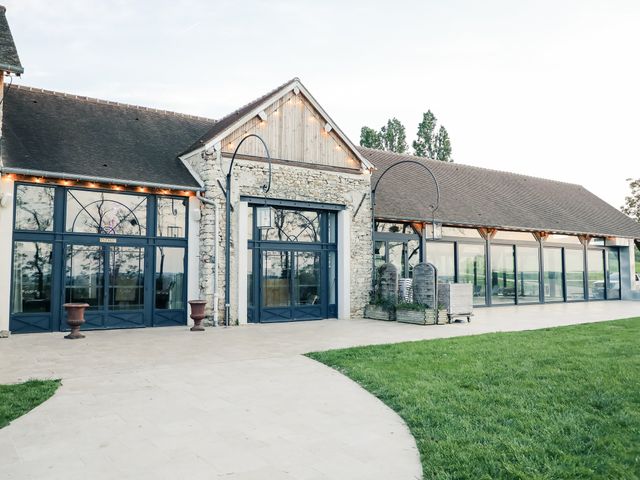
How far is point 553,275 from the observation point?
72.0ft

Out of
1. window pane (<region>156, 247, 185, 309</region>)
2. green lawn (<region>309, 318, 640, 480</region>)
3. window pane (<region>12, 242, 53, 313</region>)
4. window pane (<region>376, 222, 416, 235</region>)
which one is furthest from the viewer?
window pane (<region>376, 222, 416, 235</region>)

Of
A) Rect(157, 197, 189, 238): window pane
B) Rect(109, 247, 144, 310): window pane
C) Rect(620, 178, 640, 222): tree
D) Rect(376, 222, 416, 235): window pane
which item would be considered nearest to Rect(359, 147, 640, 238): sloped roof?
Rect(376, 222, 416, 235): window pane

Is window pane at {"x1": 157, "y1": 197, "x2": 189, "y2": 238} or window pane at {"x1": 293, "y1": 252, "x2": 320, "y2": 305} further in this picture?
window pane at {"x1": 293, "y1": 252, "x2": 320, "y2": 305}

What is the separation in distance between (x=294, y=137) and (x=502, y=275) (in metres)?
10.6

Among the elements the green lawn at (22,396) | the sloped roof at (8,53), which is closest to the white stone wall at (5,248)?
the sloped roof at (8,53)

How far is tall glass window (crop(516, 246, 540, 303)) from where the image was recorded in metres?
20.7

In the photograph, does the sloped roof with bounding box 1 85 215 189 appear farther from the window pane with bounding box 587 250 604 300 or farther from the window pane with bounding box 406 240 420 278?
the window pane with bounding box 587 250 604 300

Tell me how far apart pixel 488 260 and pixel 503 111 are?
8739 millimetres

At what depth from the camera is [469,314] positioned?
1456 cm

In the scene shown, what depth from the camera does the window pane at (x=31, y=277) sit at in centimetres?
1135

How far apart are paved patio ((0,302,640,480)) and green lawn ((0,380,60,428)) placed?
12 cm

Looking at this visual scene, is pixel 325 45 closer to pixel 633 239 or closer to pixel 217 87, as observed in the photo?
pixel 217 87

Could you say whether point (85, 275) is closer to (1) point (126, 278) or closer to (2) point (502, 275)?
(1) point (126, 278)

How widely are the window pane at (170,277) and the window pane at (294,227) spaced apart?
2.42 metres
